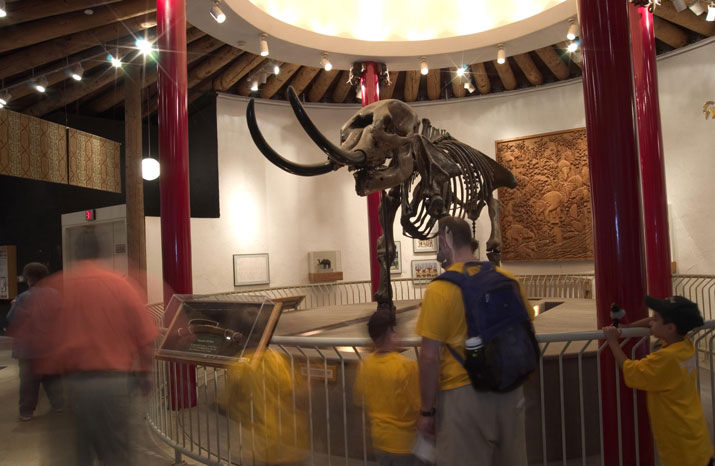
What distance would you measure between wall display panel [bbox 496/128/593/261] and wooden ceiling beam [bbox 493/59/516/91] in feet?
4.32

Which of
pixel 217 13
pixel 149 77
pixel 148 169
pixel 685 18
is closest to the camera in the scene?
pixel 217 13

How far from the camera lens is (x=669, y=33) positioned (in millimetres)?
10102

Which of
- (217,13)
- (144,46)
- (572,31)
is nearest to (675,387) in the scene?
(217,13)

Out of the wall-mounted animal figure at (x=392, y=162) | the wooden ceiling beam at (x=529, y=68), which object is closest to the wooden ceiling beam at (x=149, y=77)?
the wall-mounted animal figure at (x=392, y=162)

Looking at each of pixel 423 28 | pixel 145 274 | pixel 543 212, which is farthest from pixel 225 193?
pixel 543 212

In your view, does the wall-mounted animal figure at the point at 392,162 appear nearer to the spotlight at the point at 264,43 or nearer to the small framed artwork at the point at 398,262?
the spotlight at the point at 264,43

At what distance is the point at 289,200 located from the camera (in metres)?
12.5

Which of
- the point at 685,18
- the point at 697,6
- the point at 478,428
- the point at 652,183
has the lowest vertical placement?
the point at 478,428

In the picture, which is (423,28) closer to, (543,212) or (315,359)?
(543,212)

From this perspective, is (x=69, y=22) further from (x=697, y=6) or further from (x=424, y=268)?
(x=697, y=6)

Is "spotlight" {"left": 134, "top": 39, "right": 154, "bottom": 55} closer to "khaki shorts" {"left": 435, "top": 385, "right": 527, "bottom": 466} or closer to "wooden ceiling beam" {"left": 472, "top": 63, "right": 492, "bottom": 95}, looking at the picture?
"wooden ceiling beam" {"left": 472, "top": 63, "right": 492, "bottom": 95}

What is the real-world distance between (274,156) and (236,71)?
305 inches

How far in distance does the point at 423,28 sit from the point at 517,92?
3262mm

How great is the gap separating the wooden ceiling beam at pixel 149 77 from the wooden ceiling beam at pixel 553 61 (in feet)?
22.8
